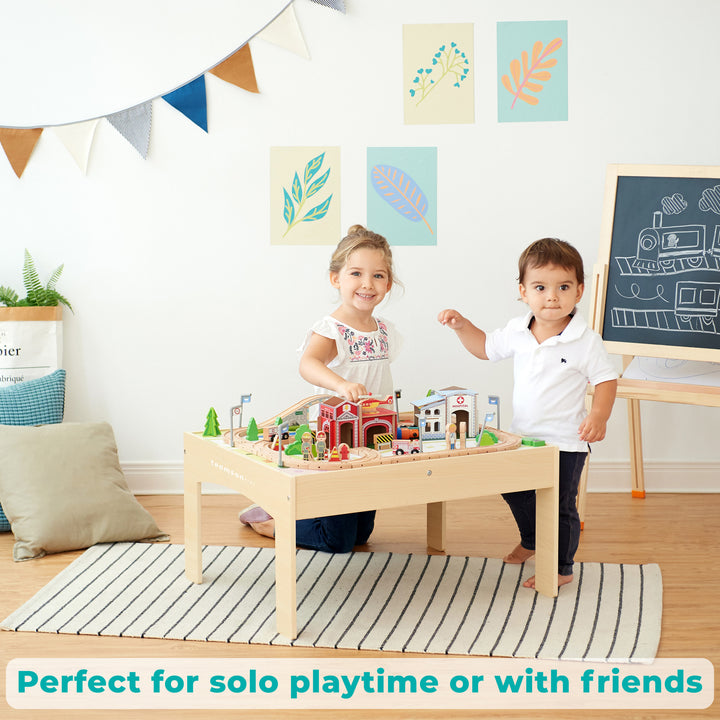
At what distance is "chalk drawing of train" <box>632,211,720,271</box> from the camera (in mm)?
2783

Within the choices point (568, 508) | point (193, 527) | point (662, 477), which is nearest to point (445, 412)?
point (568, 508)

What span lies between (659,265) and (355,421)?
1.38m

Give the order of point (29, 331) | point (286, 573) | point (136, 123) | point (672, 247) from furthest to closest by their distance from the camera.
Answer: point (136, 123), point (29, 331), point (672, 247), point (286, 573)

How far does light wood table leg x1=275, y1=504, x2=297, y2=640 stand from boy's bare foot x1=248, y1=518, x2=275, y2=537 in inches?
28.9

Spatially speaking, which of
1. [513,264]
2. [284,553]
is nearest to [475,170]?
[513,264]

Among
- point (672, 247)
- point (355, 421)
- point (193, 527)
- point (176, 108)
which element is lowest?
point (193, 527)

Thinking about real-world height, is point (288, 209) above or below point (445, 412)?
above

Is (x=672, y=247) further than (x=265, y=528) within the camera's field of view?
Yes

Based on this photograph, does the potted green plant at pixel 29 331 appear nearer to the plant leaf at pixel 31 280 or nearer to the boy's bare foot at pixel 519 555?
the plant leaf at pixel 31 280

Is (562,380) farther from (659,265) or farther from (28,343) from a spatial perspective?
(28,343)

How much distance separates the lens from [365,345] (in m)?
2.45

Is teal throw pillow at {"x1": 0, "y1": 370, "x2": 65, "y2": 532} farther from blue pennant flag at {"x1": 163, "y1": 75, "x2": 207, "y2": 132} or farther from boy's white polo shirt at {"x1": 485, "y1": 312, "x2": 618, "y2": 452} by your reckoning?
boy's white polo shirt at {"x1": 485, "y1": 312, "x2": 618, "y2": 452}

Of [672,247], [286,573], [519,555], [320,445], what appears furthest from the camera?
[672,247]

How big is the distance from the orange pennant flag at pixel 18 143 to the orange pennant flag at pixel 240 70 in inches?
27.6
